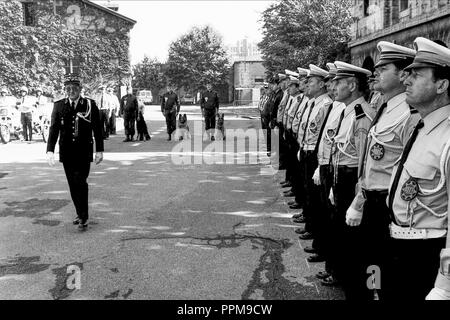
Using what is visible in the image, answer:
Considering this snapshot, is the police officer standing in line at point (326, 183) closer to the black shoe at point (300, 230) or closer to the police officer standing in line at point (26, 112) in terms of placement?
the black shoe at point (300, 230)

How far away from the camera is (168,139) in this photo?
17625 millimetres

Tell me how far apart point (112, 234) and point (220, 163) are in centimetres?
621

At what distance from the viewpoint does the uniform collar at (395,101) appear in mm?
3544

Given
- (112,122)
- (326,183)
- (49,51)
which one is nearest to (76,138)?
(326,183)

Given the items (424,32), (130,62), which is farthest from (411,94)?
(130,62)

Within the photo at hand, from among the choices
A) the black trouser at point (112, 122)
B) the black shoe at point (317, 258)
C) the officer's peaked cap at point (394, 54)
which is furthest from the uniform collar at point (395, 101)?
the black trouser at point (112, 122)

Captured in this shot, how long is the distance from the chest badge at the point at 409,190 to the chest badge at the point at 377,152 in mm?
779

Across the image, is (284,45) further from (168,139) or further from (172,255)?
(172,255)

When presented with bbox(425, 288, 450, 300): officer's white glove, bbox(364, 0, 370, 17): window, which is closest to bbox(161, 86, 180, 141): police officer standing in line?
bbox(364, 0, 370, 17): window

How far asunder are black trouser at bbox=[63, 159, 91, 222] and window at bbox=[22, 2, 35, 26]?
26.9 metres

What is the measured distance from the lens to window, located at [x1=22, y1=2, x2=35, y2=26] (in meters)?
30.2

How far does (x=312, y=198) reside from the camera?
566cm

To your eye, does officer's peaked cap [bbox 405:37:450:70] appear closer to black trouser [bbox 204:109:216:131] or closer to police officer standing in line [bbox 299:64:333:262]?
police officer standing in line [bbox 299:64:333:262]

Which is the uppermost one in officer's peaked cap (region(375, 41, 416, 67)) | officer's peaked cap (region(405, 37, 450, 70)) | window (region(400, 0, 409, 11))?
window (region(400, 0, 409, 11))
